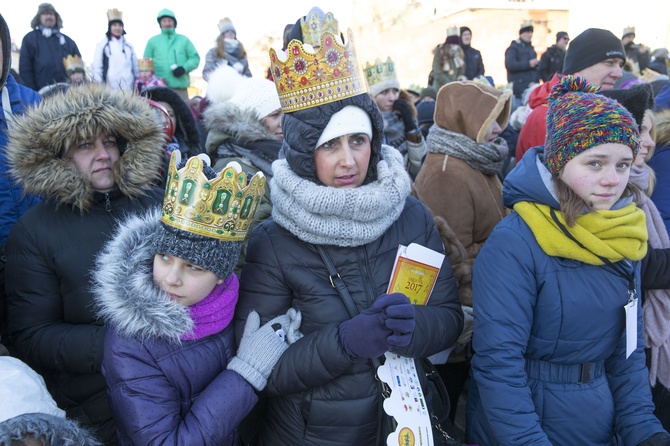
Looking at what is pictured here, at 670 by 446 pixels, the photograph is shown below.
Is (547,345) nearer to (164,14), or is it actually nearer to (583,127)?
(583,127)

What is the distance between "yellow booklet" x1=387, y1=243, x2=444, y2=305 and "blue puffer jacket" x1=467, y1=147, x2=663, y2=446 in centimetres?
20

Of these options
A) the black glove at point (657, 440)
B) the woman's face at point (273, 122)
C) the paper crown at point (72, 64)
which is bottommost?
the black glove at point (657, 440)

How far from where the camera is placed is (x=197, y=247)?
1.67 m

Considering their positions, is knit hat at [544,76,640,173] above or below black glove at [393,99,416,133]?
below

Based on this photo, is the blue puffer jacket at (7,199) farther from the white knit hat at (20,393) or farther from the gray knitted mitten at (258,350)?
the gray knitted mitten at (258,350)

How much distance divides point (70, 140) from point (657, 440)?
8.77 ft

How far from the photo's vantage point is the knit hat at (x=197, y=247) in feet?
5.46

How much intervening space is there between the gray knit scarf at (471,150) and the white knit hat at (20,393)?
2492 millimetres

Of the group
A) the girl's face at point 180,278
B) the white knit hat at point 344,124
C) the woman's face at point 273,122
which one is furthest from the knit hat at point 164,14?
the girl's face at point 180,278

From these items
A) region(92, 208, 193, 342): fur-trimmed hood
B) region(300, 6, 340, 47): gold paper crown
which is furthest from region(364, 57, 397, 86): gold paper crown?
region(92, 208, 193, 342): fur-trimmed hood

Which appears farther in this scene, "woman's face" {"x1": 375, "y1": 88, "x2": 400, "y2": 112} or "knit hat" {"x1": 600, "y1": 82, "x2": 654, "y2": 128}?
"woman's face" {"x1": 375, "y1": 88, "x2": 400, "y2": 112}

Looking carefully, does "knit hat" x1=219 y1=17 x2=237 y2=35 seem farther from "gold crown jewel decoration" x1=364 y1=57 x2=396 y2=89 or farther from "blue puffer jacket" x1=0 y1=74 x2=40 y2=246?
"blue puffer jacket" x1=0 y1=74 x2=40 y2=246

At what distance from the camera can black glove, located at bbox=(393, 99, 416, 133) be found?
499cm

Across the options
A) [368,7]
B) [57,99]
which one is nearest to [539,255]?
[57,99]
